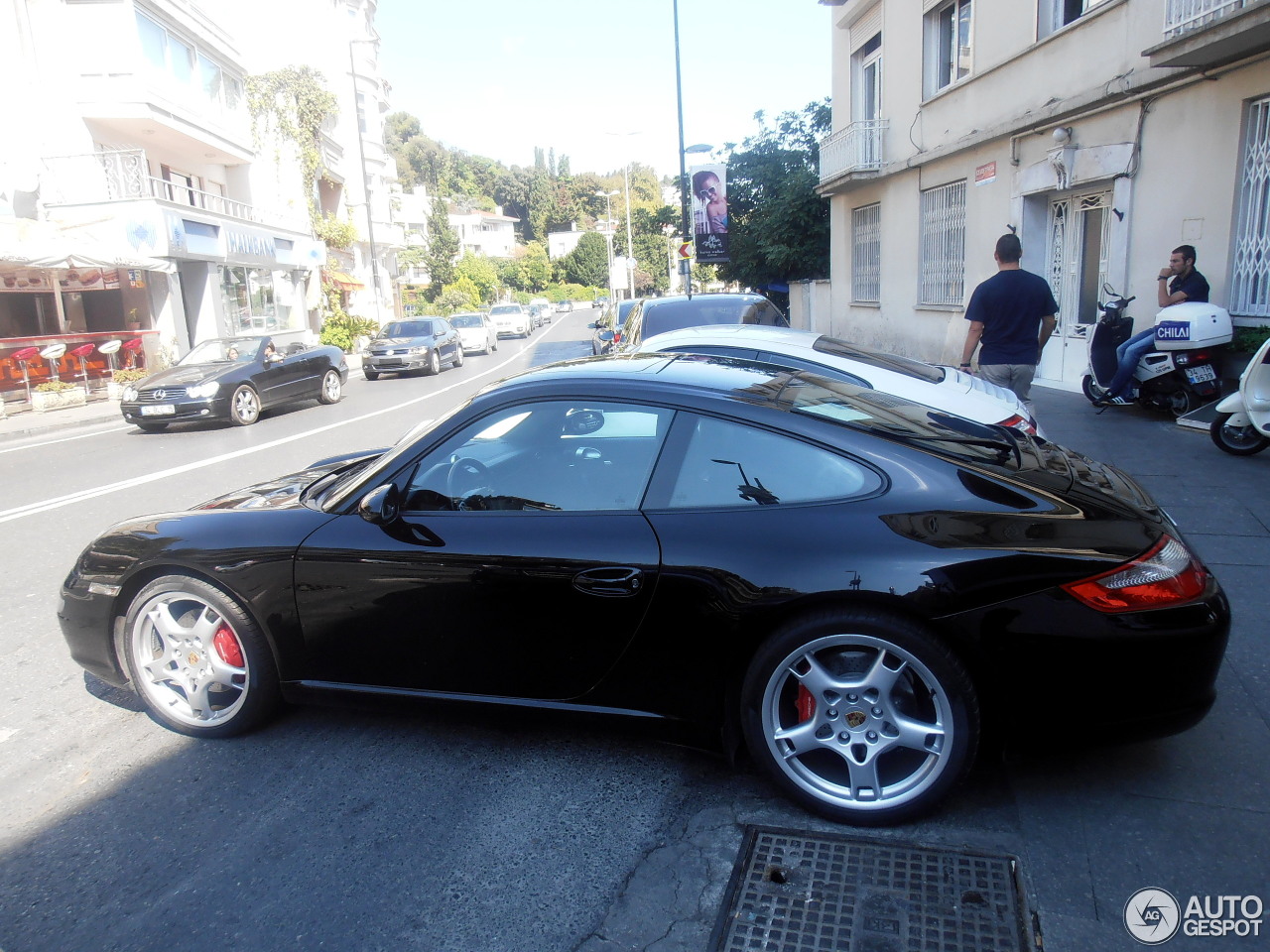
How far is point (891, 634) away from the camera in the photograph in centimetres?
264

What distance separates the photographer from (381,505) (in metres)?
3.24

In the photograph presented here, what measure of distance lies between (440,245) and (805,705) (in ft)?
223

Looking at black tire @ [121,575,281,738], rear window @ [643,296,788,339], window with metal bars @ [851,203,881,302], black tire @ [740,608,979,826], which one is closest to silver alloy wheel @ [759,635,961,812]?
black tire @ [740,608,979,826]

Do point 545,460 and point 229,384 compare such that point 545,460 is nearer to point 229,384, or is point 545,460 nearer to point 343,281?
point 229,384

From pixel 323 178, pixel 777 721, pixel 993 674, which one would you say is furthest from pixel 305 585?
pixel 323 178

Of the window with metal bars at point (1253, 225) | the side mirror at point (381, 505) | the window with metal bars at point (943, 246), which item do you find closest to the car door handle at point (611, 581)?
the side mirror at point (381, 505)

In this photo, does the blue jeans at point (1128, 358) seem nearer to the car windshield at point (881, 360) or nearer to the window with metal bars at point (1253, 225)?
the window with metal bars at point (1253, 225)

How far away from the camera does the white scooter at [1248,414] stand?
23.2ft

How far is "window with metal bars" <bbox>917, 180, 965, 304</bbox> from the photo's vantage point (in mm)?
15539

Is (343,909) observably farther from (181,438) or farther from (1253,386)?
(181,438)

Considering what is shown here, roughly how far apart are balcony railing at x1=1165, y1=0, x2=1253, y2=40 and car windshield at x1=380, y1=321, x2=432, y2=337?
1850 cm

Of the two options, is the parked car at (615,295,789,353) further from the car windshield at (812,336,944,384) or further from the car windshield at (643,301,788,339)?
the car windshield at (812,336,944,384)

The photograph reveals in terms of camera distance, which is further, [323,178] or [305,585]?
[323,178]

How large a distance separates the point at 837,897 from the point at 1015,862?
0.54 metres
